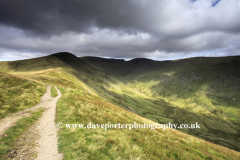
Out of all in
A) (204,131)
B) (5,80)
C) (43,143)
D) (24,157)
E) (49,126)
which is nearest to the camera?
(24,157)

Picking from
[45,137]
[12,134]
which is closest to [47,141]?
[45,137]

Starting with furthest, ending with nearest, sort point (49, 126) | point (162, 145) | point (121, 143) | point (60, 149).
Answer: point (49, 126)
point (162, 145)
point (121, 143)
point (60, 149)

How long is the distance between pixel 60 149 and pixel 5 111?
42.0ft

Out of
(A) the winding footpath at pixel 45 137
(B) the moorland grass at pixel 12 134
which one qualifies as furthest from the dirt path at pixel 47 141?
(B) the moorland grass at pixel 12 134

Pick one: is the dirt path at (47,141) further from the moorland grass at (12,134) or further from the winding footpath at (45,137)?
the moorland grass at (12,134)

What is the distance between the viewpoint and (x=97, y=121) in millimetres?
14969

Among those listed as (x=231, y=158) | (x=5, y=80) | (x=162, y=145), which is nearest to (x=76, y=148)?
(x=162, y=145)

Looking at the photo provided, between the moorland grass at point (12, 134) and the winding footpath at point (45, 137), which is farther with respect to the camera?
the winding footpath at point (45, 137)

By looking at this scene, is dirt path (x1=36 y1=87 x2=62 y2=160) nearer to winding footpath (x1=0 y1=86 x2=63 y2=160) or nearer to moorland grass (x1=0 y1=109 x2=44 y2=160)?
winding footpath (x1=0 y1=86 x2=63 y2=160)

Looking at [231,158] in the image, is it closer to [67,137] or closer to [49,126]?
[67,137]

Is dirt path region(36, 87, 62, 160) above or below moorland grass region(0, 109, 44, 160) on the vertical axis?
below

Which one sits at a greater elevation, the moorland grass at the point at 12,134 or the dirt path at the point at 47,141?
the moorland grass at the point at 12,134

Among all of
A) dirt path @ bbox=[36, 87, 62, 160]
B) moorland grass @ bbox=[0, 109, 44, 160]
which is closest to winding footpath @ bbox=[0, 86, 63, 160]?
dirt path @ bbox=[36, 87, 62, 160]

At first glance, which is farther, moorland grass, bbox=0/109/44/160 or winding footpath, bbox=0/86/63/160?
winding footpath, bbox=0/86/63/160
